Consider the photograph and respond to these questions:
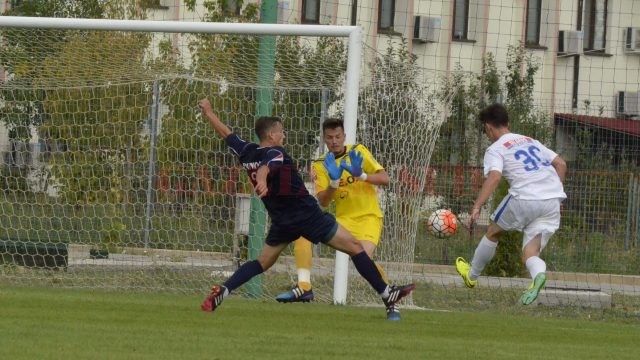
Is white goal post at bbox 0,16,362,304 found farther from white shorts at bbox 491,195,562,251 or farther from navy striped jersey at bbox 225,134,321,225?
navy striped jersey at bbox 225,134,321,225

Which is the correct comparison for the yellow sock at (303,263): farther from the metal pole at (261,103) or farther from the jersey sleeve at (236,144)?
the jersey sleeve at (236,144)

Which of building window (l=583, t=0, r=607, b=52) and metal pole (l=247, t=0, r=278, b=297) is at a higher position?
building window (l=583, t=0, r=607, b=52)

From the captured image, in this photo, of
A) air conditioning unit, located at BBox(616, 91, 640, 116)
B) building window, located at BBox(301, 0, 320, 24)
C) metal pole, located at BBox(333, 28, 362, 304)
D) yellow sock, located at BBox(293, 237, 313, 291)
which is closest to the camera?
yellow sock, located at BBox(293, 237, 313, 291)

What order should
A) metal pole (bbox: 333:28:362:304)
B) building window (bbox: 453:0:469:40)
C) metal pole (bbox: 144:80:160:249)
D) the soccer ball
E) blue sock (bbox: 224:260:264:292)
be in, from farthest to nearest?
building window (bbox: 453:0:469:40), the soccer ball, metal pole (bbox: 144:80:160:249), metal pole (bbox: 333:28:362:304), blue sock (bbox: 224:260:264:292)

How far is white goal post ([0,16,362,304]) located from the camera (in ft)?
44.7

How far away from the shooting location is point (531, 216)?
12.4 metres

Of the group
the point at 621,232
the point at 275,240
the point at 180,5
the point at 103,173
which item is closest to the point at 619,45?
the point at 180,5

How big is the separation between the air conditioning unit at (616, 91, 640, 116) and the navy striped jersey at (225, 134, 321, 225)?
14.8 metres

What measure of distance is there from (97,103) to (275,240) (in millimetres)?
5035

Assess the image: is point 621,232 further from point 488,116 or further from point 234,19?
point 488,116

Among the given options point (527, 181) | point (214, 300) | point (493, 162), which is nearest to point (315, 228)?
point (214, 300)

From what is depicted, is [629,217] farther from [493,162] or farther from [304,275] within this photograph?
[304,275]

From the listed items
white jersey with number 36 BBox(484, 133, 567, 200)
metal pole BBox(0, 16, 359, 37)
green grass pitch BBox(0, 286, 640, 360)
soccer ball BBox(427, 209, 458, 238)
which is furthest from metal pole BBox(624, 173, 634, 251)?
white jersey with number 36 BBox(484, 133, 567, 200)

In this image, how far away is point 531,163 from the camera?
12336mm
